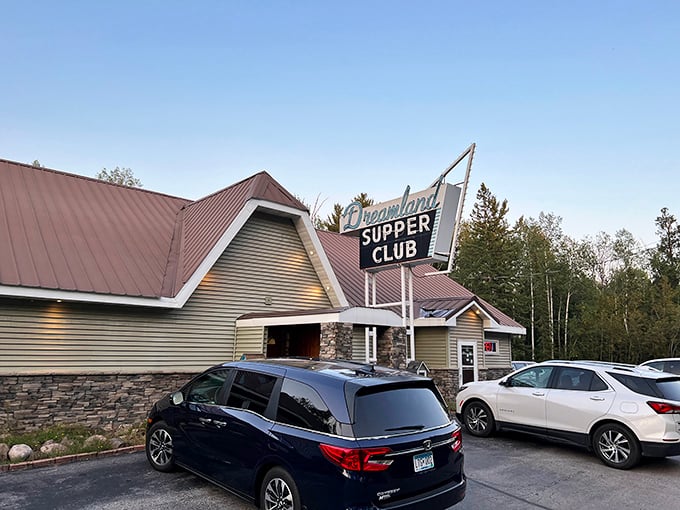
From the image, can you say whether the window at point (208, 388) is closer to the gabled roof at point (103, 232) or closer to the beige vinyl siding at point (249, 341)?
the gabled roof at point (103, 232)

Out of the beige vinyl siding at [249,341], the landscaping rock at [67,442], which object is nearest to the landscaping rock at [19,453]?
the landscaping rock at [67,442]

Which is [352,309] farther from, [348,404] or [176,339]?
[348,404]

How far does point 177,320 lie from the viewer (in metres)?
11.0

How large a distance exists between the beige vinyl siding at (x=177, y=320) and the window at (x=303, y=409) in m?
6.90

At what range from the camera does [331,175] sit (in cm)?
2775

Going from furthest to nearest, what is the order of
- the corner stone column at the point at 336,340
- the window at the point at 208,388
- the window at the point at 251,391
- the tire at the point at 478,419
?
1. the corner stone column at the point at 336,340
2. the tire at the point at 478,419
3. the window at the point at 208,388
4. the window at the point at 251,391

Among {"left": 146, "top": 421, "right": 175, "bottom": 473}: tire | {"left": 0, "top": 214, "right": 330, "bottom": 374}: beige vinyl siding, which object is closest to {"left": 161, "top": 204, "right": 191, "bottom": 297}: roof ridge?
{"left": 0, "top": 214, "right": 330, "bottom": 374}: beige vinyl siding

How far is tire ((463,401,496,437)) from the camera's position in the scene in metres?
9.15

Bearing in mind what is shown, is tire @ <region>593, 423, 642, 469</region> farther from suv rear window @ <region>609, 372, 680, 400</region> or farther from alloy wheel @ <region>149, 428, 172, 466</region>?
alloy wheel @ <region>149, 428, 172, 466</region>

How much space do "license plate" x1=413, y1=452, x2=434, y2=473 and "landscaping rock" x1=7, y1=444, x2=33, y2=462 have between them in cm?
607

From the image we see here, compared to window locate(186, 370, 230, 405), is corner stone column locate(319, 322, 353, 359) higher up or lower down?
higher up

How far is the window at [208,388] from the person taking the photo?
5.45m

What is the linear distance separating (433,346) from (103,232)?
11168 millimetres

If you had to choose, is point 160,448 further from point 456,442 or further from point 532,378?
point 532,378
